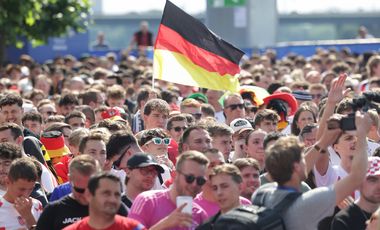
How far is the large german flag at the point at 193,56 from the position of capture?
583 inches

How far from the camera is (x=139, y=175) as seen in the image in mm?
10406

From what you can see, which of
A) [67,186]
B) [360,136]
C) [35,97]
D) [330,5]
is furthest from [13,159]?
[330,5]

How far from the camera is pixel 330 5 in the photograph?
222 ft

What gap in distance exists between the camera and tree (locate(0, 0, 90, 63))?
90.5ft

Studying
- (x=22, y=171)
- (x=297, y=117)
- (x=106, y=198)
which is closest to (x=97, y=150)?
(x=22, y=171)

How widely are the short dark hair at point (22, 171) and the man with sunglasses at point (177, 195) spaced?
1.16 meters

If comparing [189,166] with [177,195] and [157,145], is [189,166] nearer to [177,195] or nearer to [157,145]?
[177,195]

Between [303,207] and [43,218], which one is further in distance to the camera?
[43,218]

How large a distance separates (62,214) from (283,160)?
75.4 inches

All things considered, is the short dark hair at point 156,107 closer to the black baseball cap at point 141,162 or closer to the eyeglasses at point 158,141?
the eyeglasses at point 158,141

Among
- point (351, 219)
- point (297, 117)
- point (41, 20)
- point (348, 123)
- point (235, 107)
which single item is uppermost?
point (348, 123)

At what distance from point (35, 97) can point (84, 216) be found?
1034 centimetres

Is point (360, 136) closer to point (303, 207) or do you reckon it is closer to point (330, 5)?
point (303, 207)

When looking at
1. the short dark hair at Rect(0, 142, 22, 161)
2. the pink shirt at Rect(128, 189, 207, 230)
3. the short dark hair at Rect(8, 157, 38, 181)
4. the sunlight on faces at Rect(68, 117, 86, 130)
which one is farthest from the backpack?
the sunlight on faces at Rect(68, 117, 86, 130)
